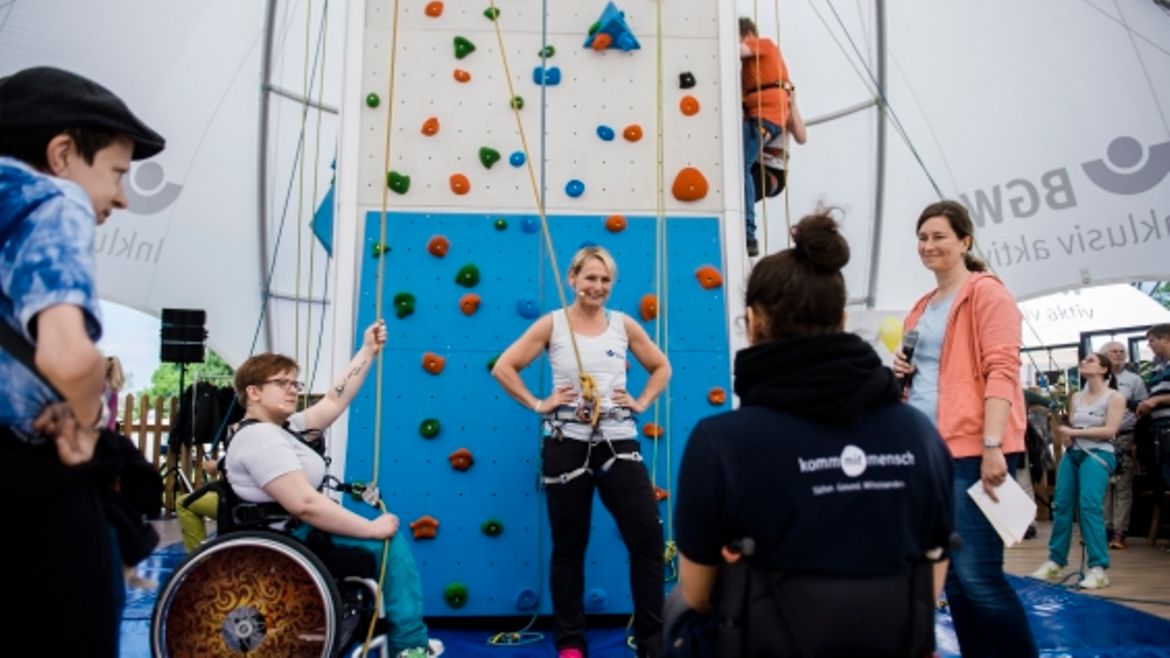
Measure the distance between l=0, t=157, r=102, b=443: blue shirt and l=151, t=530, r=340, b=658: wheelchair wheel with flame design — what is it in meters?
1.41

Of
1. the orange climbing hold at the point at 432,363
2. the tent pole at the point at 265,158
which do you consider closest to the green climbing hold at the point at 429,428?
the orange climbing hold at the point at 432,363

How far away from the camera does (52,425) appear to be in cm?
128

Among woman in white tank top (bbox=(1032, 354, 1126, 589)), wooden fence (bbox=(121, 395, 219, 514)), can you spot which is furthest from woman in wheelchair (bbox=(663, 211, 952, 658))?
wooden fence (bbox=(121, 395, 219, 514))

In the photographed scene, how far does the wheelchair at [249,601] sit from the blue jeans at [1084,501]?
4547 millimetres

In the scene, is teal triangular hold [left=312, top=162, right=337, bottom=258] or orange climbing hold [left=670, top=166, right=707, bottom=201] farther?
teal triangular hold [left=312, top=162, right=337, bottom=258]

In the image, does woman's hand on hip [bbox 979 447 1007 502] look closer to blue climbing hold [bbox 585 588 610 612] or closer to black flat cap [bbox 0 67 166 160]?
blue climbing hold [bbox 585 588 610 612]

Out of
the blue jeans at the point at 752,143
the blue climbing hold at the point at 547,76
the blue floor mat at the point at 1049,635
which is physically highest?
the blue climbing hold at the point at 547,76

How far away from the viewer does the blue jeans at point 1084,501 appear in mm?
5457

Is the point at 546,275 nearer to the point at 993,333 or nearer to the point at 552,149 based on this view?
the point at 552,149

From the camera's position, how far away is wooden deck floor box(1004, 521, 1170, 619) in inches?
191

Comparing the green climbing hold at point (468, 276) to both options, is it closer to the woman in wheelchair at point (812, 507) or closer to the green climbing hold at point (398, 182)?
the green climbing hold at point (398, 182)

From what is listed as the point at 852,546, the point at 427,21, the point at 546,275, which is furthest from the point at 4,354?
the point at 427,21

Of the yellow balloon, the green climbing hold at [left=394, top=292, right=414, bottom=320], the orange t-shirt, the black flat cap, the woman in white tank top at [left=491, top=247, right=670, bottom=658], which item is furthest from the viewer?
the orange t-shirt

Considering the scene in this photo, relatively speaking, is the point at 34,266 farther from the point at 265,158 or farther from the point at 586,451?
the point at 265,158
